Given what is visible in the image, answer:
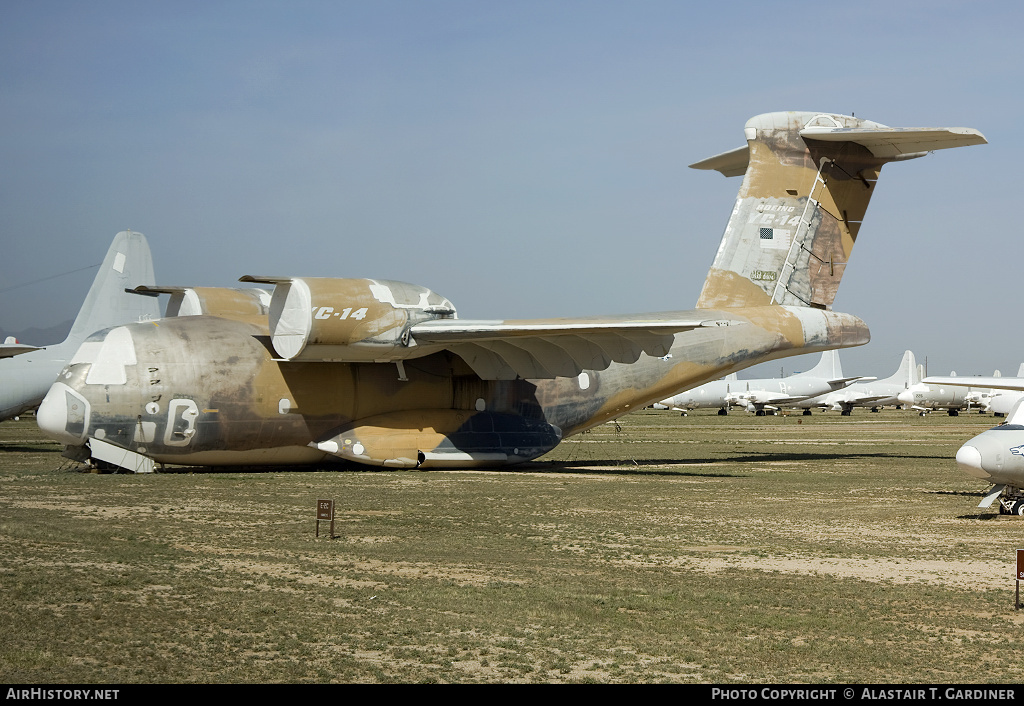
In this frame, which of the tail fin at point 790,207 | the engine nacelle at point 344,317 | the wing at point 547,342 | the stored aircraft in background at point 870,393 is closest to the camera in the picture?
the engine nacelle at point 344,317

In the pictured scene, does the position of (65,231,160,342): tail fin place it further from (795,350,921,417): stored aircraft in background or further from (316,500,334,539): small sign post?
(795,350,921,417): stored aircraft in background

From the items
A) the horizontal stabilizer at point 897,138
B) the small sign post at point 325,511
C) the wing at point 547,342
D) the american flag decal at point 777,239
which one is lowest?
the small sign post at point 325,511

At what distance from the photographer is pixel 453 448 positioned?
72.1ft

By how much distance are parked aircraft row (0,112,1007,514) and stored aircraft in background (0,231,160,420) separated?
412 inches

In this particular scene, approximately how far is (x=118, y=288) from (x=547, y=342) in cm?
1917

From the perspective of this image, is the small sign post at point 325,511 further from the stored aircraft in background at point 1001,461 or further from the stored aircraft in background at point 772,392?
the stored aircraft in background at point 772,392

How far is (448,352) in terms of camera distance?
73.2 feet

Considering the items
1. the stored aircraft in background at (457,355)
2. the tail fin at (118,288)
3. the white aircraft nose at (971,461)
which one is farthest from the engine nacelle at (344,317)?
the tail fin at (118,288)

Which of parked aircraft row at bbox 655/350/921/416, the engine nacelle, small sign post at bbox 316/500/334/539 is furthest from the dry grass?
parked aircraft row at bbox 655/350/921/416

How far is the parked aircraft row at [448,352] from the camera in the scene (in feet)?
64.7

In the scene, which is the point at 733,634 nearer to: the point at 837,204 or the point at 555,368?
the point at 555,368

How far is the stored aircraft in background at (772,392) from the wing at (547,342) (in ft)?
188

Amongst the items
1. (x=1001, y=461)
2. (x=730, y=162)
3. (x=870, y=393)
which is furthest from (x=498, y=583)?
(x=870, y=393)

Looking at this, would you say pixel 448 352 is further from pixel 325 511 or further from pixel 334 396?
pixel 325 511
